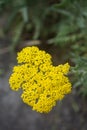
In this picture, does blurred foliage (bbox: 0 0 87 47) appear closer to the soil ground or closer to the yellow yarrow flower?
the soil ground

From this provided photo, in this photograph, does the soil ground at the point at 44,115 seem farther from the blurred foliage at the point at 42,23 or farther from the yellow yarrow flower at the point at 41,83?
the yellow yarrow flower at the point at 41,83

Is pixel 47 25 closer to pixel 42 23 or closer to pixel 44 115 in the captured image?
pixel 42 23

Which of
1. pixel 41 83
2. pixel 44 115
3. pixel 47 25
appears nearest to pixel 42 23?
pixel 47 25

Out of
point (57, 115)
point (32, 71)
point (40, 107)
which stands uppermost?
point (57, 115)

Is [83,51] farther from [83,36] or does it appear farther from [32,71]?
[32,71]

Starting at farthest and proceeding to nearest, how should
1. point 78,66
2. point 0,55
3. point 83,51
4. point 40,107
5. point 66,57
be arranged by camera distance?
point 0,55 → point 66,57 → point 83,51 → point 78,66 → point 40,107

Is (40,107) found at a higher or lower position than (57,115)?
lower

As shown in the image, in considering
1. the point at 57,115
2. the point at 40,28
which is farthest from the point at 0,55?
the point at 57,115
